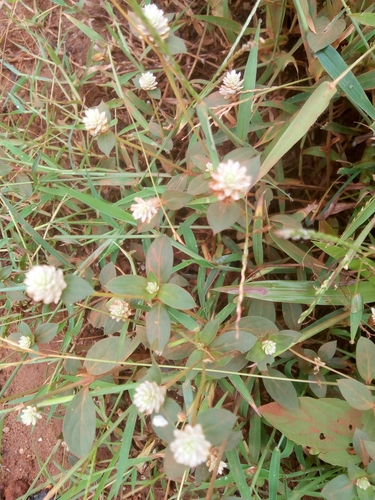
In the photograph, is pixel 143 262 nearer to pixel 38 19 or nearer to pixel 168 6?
pixel 168 6

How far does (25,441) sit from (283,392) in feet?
4.02

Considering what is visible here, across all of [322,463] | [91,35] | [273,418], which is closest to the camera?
[273,418]

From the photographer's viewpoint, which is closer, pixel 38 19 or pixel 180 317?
pixel 180 317

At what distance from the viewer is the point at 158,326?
1040 millimetres

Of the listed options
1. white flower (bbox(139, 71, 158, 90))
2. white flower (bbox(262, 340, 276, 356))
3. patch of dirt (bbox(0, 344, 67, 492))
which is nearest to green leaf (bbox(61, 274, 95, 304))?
white flower (bbox(262, 340, 276, 356))

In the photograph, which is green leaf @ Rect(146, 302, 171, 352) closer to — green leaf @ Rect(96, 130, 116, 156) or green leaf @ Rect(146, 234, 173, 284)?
green leaf @ Rect(146, 234, 173, 284)

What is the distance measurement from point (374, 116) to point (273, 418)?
923 millimetres

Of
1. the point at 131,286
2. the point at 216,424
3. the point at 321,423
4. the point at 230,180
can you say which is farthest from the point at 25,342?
the point at 321,423

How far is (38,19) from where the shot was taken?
185cm

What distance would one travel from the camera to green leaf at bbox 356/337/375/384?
3.88 ft

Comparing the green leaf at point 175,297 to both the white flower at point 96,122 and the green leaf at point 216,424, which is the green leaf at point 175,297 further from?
the white flower at point 96,122

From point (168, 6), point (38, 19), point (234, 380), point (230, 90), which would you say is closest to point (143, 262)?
point (234, 380)

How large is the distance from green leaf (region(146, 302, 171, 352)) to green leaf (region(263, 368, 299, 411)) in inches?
16.4

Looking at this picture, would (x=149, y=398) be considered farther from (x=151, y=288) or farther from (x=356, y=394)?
(x=356, y=394)
